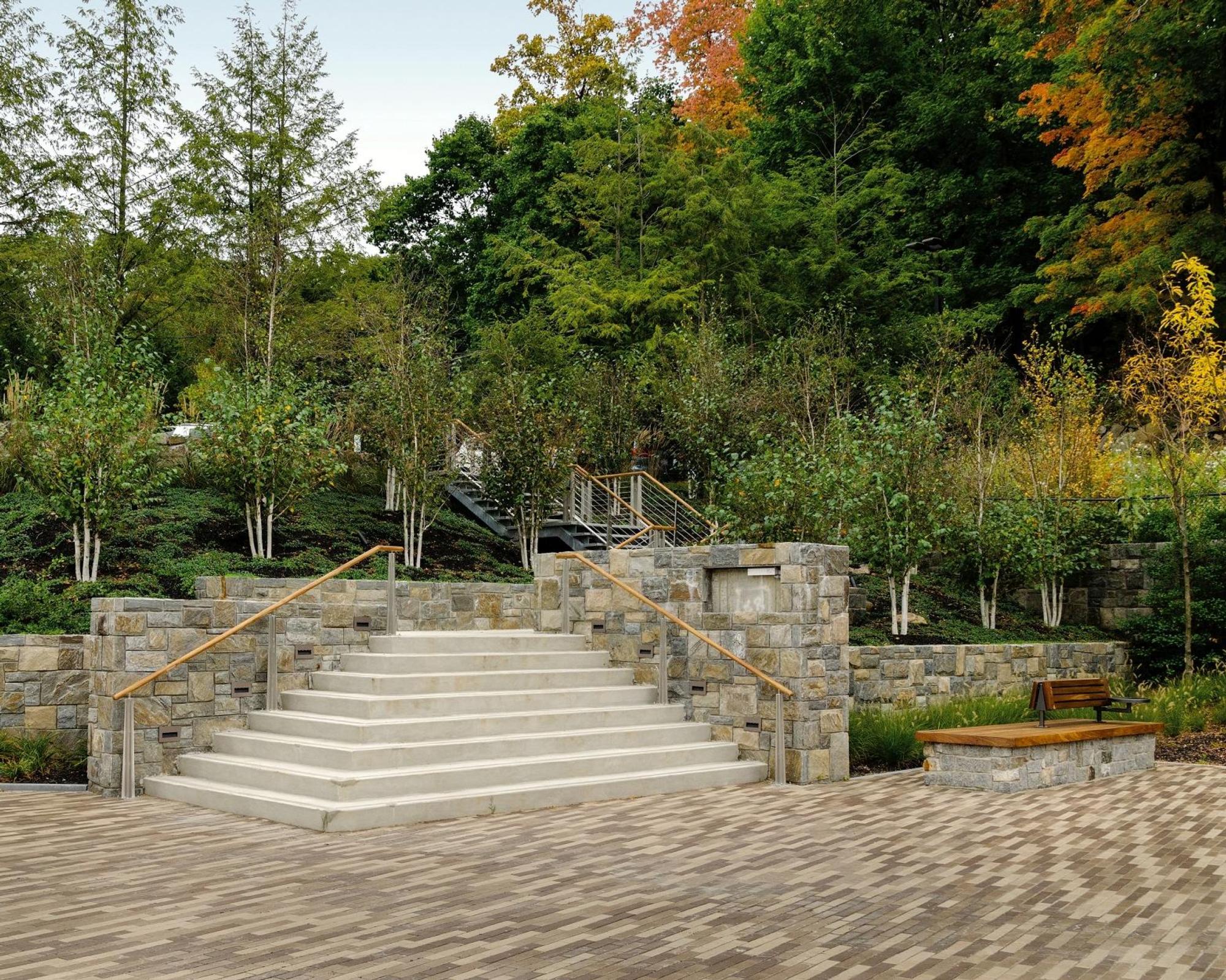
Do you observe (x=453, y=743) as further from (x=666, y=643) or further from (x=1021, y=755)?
(x=1021, y=755)

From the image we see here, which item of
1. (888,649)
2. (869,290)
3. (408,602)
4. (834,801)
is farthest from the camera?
(869,290)

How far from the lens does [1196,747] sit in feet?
40.2

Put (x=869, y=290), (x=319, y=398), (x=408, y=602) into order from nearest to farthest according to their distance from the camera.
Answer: (x=408, y=602), (x=319, y=398), (x=869, y=290)

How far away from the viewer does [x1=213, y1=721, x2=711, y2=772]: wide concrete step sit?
8.11 meters

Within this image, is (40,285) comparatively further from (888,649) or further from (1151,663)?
(1151,663)

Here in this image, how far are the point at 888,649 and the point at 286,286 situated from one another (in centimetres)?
1081

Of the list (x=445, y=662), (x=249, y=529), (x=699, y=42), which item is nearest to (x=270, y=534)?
(x=249, y=529)

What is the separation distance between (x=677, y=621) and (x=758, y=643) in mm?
751

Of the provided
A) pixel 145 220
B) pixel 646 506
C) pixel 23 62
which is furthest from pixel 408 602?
pixel 23 62

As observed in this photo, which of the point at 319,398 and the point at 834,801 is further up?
the point at 319,398

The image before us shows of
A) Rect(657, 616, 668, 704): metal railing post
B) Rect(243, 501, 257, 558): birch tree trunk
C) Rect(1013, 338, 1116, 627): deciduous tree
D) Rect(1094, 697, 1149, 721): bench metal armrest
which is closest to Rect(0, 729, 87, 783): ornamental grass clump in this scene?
Rect(243, 501, 257, 558): birch tree trunk

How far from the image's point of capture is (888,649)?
40.1ft

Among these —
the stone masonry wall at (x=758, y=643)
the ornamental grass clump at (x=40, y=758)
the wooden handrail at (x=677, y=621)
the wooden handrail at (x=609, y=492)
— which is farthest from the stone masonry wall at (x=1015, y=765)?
the wooden handrail at (x=609, y=492)

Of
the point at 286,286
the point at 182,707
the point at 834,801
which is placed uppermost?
the point at 286,286
